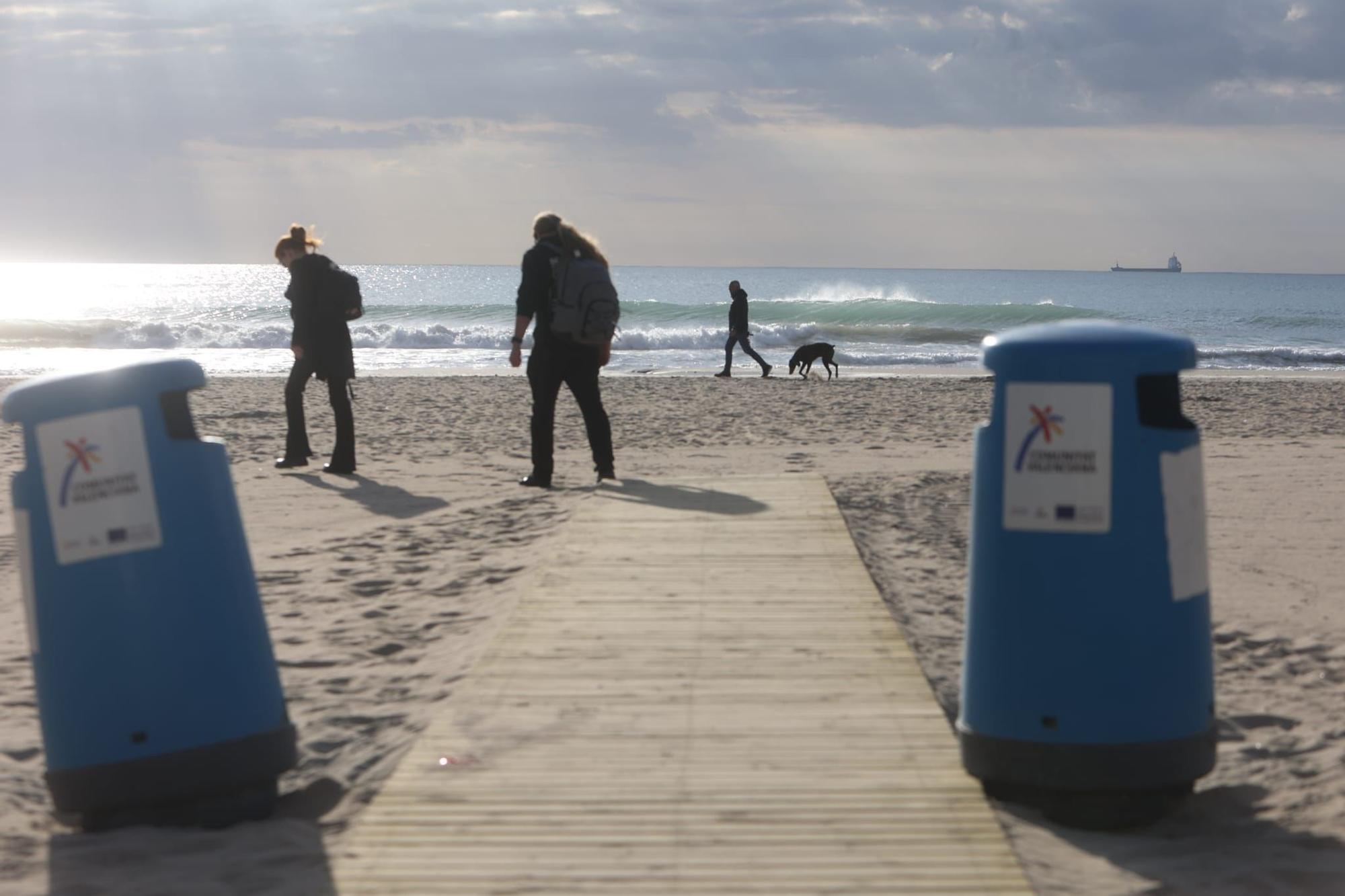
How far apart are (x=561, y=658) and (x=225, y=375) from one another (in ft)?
69.7

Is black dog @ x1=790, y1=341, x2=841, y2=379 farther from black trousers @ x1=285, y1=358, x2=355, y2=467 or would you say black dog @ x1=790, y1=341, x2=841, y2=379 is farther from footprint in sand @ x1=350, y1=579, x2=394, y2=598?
footprint in sand @ x1=350, y1=579, x2=394, y2=598

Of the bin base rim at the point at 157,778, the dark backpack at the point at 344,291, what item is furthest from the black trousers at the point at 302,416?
the bin base rim at the point at 157,778

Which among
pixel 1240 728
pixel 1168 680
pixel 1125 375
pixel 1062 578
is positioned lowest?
pixel 1240 728

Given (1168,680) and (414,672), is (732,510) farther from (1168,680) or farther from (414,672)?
(1168,680)

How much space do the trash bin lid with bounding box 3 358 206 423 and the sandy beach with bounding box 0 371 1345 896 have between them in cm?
112

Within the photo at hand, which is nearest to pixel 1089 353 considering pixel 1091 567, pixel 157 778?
pixel 1091 567

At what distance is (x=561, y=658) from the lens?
457 cm

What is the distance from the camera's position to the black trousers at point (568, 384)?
8477 mm

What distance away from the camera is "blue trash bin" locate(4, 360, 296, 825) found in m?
3.33

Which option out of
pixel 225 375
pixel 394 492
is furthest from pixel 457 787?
pixel 225 375

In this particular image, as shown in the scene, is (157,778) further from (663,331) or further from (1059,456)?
(663,331)

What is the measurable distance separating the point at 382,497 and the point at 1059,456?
22.4 ft

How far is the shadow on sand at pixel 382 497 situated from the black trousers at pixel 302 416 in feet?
0.68

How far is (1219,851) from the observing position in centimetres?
335
